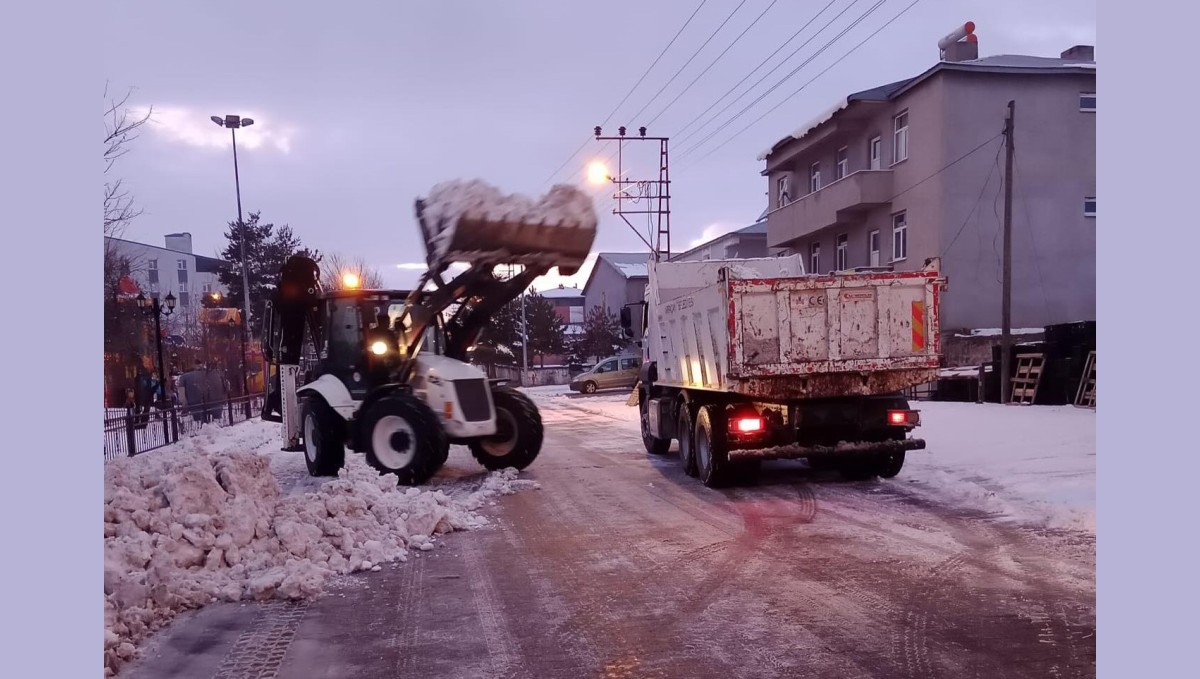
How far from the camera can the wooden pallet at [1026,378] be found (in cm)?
1859

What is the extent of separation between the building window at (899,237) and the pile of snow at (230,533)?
20246 millimetres

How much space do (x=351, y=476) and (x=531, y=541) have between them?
10.2 feet

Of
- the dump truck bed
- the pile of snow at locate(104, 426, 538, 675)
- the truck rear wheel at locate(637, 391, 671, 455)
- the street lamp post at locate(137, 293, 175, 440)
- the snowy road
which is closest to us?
the snowy road

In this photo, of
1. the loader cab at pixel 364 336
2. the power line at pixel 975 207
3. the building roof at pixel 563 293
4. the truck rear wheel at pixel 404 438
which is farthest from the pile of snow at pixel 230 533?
the building roof at pixel 563 293

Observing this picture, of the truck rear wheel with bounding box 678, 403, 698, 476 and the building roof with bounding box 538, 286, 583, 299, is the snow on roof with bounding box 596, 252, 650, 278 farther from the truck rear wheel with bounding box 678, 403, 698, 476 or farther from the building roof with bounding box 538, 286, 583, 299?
the truck rear wheel with bounding box 678, 403, 698, 476

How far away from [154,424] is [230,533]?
Result: 1064 centimetres

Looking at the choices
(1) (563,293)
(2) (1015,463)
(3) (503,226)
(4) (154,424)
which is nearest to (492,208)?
(3) (503,226)

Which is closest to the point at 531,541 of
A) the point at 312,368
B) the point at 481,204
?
the point at 481,204

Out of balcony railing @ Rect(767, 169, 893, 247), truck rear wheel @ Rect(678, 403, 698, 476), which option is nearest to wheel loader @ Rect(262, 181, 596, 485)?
truck rear wheel @ Rect(678, 403, 698, 476)

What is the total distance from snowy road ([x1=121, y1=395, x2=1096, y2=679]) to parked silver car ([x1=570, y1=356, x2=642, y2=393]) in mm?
29588

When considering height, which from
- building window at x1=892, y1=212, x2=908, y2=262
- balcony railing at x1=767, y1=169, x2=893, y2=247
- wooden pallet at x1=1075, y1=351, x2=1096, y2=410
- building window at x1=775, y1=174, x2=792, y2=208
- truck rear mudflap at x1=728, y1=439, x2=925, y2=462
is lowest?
truck rear mudflap at x1=728, y1=439, x2=925, y2=462

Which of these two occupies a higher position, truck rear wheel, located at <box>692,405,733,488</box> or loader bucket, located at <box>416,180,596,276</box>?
loader bucket, located at <box>416,180,596,276</box>

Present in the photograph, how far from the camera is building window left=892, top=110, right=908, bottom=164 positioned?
25.5m

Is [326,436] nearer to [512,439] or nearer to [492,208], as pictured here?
[512,439]
